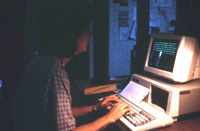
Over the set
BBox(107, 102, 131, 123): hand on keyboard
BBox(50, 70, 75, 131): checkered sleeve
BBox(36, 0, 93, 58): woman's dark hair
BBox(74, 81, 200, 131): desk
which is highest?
BBox(36, 0, 93, 58): woman's dark hair

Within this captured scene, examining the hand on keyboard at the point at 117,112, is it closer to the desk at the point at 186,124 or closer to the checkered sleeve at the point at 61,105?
the desk at the point at 186,124

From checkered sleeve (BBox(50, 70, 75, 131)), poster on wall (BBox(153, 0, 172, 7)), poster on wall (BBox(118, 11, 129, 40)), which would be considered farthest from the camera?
poster on wall (BBox(118, 11, 129, 40))

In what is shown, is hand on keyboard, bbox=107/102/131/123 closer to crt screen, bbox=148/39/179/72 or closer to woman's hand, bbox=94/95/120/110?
woman's hand, bbox=94/95/120/110

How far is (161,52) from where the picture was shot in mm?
1360

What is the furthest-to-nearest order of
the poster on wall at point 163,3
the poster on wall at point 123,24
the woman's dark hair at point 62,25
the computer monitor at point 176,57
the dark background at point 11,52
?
the poster on wall at point 123,24 < the poster on wall at point 163,3 < the dark background at point 11,52 < the computer monitor at point 176,57 < the woman's dark hair at point 62,25

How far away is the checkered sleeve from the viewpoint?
843mm

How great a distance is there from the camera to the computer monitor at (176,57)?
118 centimetres

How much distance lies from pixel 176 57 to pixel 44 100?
31.1 inches

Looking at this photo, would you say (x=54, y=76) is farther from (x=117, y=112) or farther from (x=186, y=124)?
(x=186, y=124)

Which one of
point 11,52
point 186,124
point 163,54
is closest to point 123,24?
point 11,52

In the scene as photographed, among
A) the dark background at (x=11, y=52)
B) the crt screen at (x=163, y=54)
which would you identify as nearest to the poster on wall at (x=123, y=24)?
the dark background at (x=11, y=52)

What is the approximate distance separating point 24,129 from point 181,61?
0.92 meters

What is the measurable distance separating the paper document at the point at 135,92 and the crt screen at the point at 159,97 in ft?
0.19

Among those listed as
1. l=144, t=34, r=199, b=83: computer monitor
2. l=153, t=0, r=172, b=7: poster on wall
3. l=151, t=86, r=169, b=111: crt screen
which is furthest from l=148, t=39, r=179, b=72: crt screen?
l=153, t=0, r=172, b=7: poster on wall
